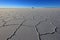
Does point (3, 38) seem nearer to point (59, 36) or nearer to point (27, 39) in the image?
point (27, 39)

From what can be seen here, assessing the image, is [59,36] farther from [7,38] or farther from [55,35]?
[7,38]

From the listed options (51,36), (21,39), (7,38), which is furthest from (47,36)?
(7,38)

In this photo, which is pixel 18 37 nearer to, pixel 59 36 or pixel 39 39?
pixel 39 39

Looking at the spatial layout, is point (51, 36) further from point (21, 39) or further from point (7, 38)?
point (7, 38)

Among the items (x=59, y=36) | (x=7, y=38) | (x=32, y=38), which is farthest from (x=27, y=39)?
(x=59, y=36)

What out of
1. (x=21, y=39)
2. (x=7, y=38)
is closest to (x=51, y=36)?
(x=21, y=39)

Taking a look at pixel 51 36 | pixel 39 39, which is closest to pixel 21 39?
pixel 39 39
